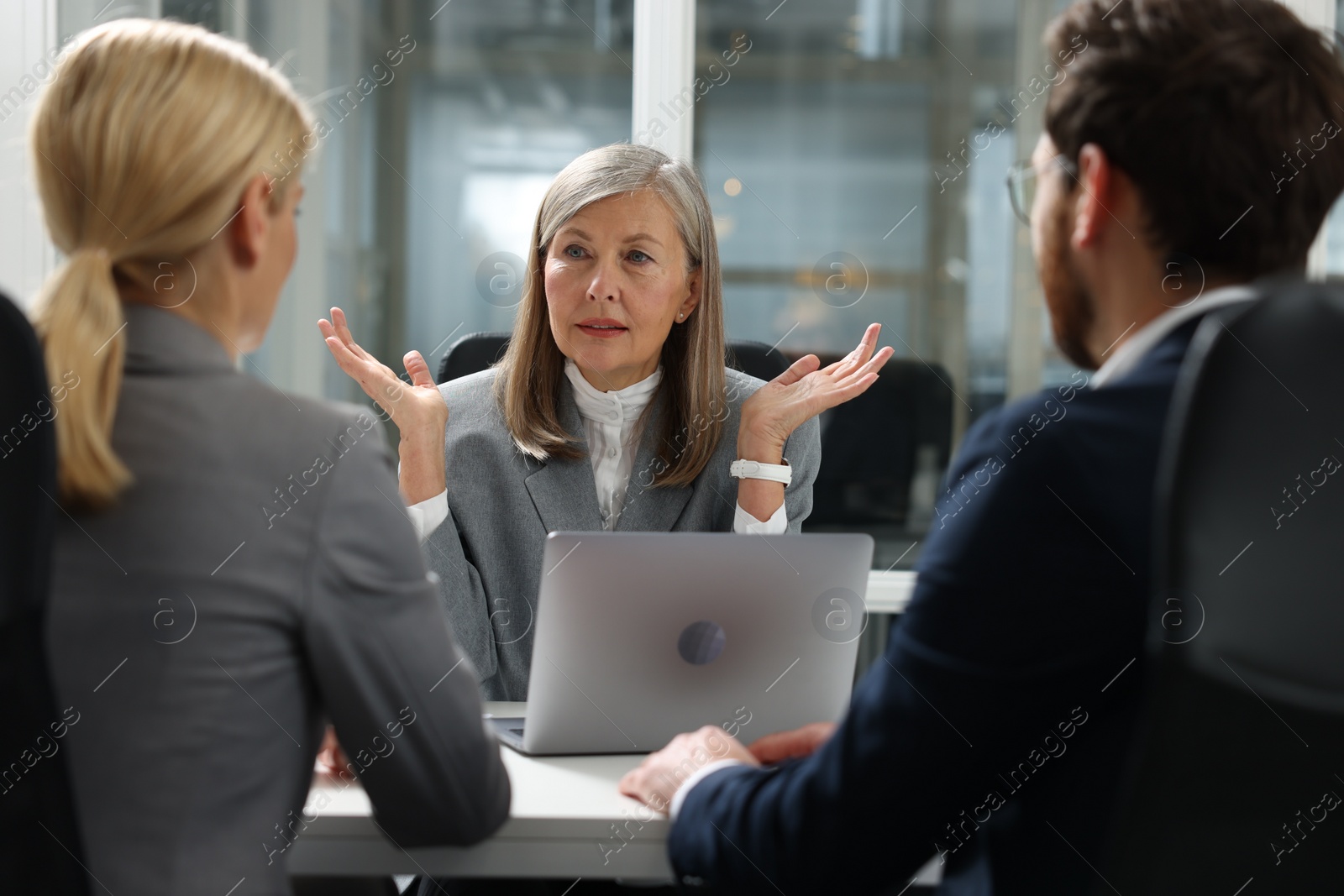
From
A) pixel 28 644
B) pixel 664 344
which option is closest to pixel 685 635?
pixel 28 644

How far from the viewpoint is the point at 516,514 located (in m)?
1.78

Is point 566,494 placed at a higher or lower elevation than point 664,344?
lower

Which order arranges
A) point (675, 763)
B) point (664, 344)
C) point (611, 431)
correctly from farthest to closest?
point (664, 344), point (611, 431), point (675, 763)

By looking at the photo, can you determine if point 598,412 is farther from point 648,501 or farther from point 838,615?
point 838,615

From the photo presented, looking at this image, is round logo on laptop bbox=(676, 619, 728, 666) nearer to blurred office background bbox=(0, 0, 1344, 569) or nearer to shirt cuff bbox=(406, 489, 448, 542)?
shirt cuff bbox=(406, 489, 448, 542)

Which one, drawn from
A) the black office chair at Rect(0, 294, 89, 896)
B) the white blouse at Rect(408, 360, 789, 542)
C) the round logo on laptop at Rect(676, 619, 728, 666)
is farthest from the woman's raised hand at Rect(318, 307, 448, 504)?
the black office chair at Rect(0, 294, 89, 896)

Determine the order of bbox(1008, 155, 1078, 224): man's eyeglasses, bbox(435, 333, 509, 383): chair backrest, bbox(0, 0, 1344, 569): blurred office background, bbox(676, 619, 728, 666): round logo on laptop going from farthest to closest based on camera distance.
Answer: bbox(0, 0, 1344, 569): blurred office background, bbox(435, 333, 509, 383): chair backrest, bbox(676, 619, 728, 666): round logo on laptop, bbox(1008, 155, 1078, 224): man's eyeglasses

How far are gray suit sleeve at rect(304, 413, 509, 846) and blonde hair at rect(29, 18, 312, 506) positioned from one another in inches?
6.7

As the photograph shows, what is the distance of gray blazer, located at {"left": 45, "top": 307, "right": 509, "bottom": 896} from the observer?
807mm

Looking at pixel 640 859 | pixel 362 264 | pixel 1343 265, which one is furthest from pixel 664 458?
pixel 1343 265

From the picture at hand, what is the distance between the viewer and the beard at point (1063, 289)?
2.99ft

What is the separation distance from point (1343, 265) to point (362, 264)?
2.66 meters

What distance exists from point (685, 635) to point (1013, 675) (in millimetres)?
415

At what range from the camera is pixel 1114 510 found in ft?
2.43
